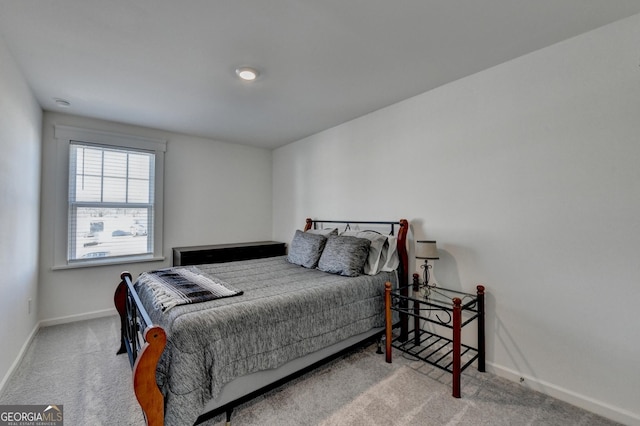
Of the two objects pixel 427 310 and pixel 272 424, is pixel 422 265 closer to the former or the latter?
pixel 427 310

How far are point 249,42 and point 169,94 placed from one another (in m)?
1.29

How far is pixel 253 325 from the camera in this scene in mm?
1746

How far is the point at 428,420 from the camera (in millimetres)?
1705

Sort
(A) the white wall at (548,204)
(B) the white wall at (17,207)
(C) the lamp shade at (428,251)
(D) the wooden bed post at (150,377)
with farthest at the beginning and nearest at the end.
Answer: (C) the lamp shade at (428,251)
(B) the white wall at (17,207)
(A) the white wall at (548,204)
(D) the wooden bed post at (150,377)

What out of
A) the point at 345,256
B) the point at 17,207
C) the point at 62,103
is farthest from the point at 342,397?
the point at 62,103

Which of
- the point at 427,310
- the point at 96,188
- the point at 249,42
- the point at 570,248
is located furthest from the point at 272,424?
the point at 96,188

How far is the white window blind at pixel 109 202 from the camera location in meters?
3.38

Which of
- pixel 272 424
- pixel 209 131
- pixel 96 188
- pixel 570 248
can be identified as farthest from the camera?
pixel 209 131

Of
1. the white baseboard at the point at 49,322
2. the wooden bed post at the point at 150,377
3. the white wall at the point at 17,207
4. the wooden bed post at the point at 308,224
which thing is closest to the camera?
the wooden bed post at the point at 150,377

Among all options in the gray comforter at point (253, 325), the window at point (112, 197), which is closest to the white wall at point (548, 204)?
the gray comforter at point (253, 325)

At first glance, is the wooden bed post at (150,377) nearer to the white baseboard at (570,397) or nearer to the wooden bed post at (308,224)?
the white baseboard at (570,397)

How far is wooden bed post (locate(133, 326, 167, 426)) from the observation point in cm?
128

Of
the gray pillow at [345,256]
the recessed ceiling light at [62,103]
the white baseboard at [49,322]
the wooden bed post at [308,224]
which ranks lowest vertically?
the white baseboard at [49,322]

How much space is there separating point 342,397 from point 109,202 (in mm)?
3603
